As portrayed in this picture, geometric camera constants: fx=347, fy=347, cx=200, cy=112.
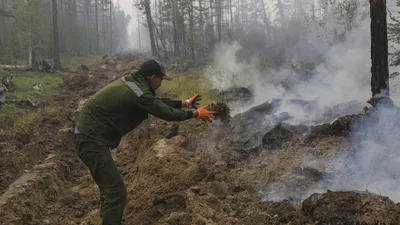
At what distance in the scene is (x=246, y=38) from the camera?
3356cm

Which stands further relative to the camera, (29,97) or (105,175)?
(29,97)

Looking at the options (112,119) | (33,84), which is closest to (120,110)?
(112,119)

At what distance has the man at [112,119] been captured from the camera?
3586 millimetres

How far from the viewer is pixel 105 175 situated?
3711mm

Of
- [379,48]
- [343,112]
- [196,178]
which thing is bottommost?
[196,178]

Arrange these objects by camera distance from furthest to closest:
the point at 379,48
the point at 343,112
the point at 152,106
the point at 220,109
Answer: the point at 343,112 < the point at 379,48 < the point at 220,109 < the point at 152,106

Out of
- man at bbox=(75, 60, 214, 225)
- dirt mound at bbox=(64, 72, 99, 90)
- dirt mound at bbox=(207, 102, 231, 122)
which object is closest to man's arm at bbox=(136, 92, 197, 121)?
man at bbox=(75, 60, 214, 225)

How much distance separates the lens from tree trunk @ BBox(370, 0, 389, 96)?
702 cm

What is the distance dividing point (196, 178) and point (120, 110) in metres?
2.04

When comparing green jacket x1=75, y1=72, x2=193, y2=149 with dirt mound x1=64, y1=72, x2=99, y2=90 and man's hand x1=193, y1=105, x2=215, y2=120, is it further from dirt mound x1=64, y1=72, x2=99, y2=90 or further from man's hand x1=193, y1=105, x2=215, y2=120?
dirt mound x1=64, y1=72, x2=99, y2=90

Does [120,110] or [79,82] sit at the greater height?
[79,82]

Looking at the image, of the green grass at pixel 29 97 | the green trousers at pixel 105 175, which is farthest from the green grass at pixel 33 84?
the green trousers at pixel 105 175

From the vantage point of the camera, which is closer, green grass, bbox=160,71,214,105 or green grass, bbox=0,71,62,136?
green grass, bbox=0,71,62,136

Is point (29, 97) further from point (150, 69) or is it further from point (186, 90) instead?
point (150, 69)
